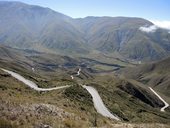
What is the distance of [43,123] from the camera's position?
2398 cm

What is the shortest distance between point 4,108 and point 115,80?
171 meters

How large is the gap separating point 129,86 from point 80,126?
16718 cm

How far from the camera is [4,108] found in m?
26.8

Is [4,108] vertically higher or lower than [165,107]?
higher

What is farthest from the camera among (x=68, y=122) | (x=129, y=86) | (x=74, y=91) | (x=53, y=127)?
(x=129, y=86)

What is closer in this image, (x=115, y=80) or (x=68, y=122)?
(x=68, y=122)

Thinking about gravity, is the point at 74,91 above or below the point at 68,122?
below

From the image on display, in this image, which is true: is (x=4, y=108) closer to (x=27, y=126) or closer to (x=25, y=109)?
(x=25, y=109)

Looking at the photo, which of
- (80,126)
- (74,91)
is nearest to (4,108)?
(80,126)

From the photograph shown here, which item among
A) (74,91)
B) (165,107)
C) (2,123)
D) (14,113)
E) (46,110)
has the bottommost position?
(165,107)

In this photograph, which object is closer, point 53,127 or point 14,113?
point 53,127

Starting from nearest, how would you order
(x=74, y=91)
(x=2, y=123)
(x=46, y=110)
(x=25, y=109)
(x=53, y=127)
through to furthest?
1. (x=2, y=123)
2. (x=53, y=127)
3. (x=25, y=109)
4. (x=46, y=110)
5. (x=74, y=91)

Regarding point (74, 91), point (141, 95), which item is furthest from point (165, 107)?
point (74, 91)

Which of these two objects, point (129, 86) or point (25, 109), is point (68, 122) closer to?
point (25, 109)
